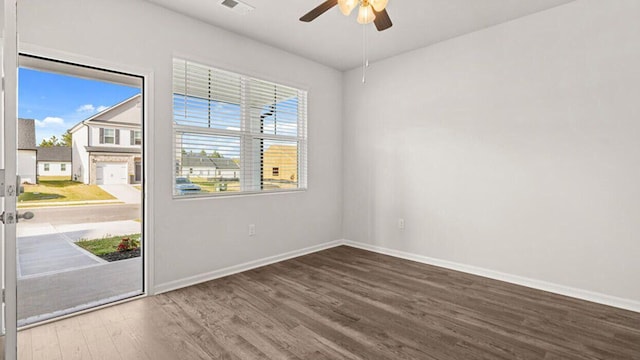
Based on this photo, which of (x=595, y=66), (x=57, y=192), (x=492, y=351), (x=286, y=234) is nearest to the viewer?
(x=492, y=351)

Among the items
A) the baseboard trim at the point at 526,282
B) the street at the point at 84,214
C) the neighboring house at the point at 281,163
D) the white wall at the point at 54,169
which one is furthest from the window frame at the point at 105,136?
the baseboard trim at the point at 526,282

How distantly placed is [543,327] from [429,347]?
0.97m

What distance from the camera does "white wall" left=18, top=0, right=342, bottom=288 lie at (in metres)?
2.51

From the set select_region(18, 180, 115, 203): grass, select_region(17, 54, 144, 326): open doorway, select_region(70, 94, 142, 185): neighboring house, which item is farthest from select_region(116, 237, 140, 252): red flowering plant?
select_region(70, 94, 142, 185): neighboring house

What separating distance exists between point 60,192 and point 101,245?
3.88 feet

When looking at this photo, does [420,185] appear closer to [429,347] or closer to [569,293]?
[569,293]

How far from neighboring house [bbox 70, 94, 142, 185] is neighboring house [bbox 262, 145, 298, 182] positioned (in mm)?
1450

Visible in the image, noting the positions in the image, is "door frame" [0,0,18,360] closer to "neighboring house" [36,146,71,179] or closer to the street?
"neighboring house" [36,146,71,179]

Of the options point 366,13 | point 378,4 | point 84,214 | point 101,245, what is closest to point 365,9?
point 366,13

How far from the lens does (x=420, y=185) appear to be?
3.98 m

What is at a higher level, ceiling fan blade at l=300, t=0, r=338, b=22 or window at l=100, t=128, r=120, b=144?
ceiling fan blade at l=300, t=0, r=338, b=22

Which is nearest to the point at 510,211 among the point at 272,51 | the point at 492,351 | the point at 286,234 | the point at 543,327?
the point at 543,327

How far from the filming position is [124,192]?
3.80 m

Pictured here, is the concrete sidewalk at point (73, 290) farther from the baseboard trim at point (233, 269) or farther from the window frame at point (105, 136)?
the window frame at point (105, 136)
